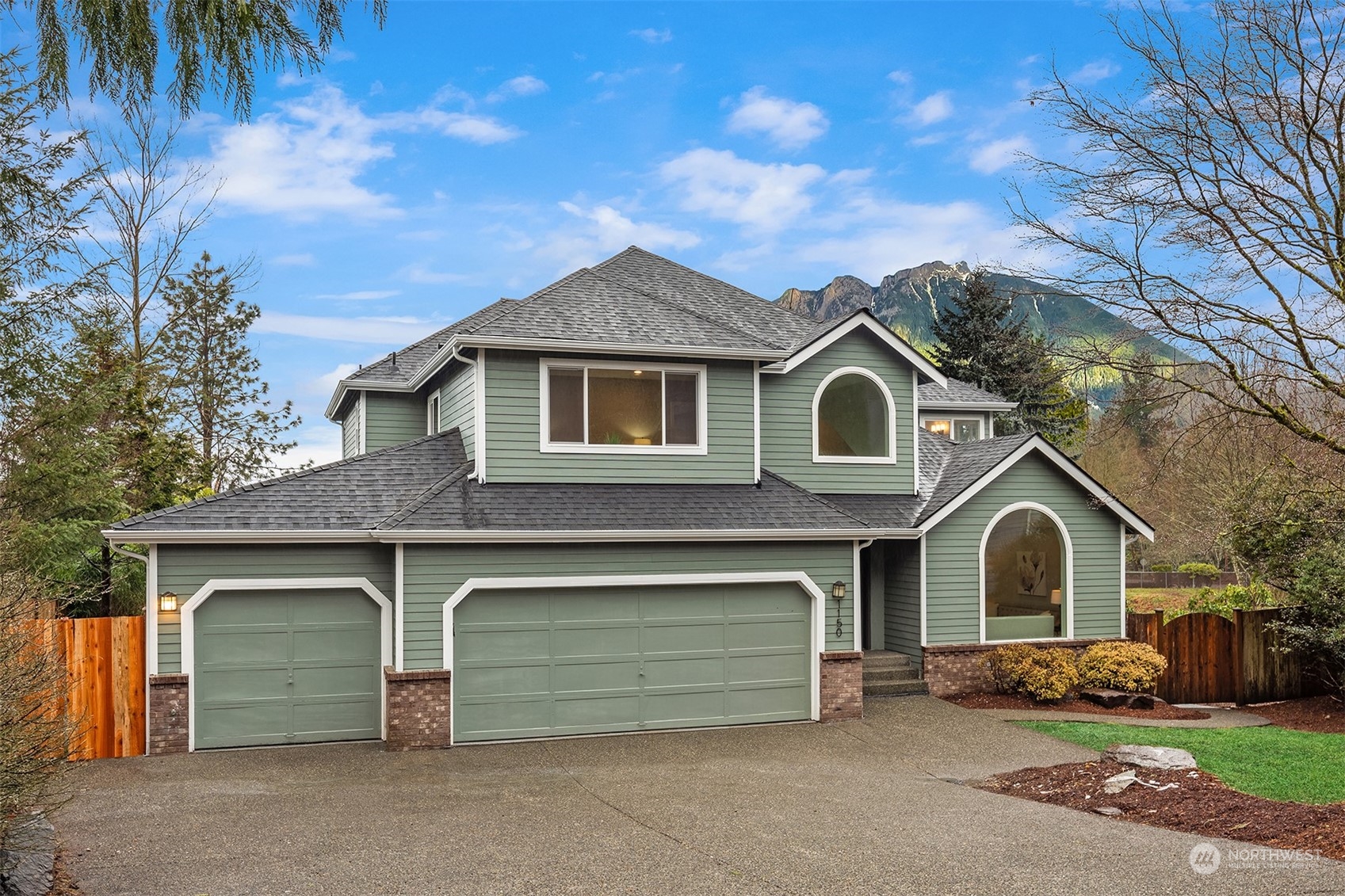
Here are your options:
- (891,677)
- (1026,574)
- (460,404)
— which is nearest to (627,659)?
(460,404)

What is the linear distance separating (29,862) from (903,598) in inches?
524

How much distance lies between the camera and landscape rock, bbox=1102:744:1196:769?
10641 mm

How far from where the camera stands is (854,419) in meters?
17.5

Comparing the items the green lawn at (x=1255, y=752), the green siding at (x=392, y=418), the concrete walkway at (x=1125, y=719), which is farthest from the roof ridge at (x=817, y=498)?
the green siding at (x=392, y=418)

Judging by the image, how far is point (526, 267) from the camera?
4056 cm

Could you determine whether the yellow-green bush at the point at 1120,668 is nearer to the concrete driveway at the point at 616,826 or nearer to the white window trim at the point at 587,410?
the concrete driveway at the point at 616,826

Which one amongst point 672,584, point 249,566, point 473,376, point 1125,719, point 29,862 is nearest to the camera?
point 29,862

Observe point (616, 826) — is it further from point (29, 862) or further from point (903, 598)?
point (903, 598)

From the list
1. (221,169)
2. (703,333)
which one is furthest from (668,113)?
(703,333)

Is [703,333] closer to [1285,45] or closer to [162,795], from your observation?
[1285,45]

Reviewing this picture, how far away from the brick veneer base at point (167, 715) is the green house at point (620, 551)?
2 cm

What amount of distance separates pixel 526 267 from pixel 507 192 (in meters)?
16.5

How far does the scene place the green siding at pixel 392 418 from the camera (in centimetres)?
1902

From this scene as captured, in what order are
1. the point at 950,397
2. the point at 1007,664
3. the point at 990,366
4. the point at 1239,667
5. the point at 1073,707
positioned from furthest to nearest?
the point at 990,366 < the point at 950,397 < the point at 1239,667 < the point at 1007,664 < the point at 1073,707
